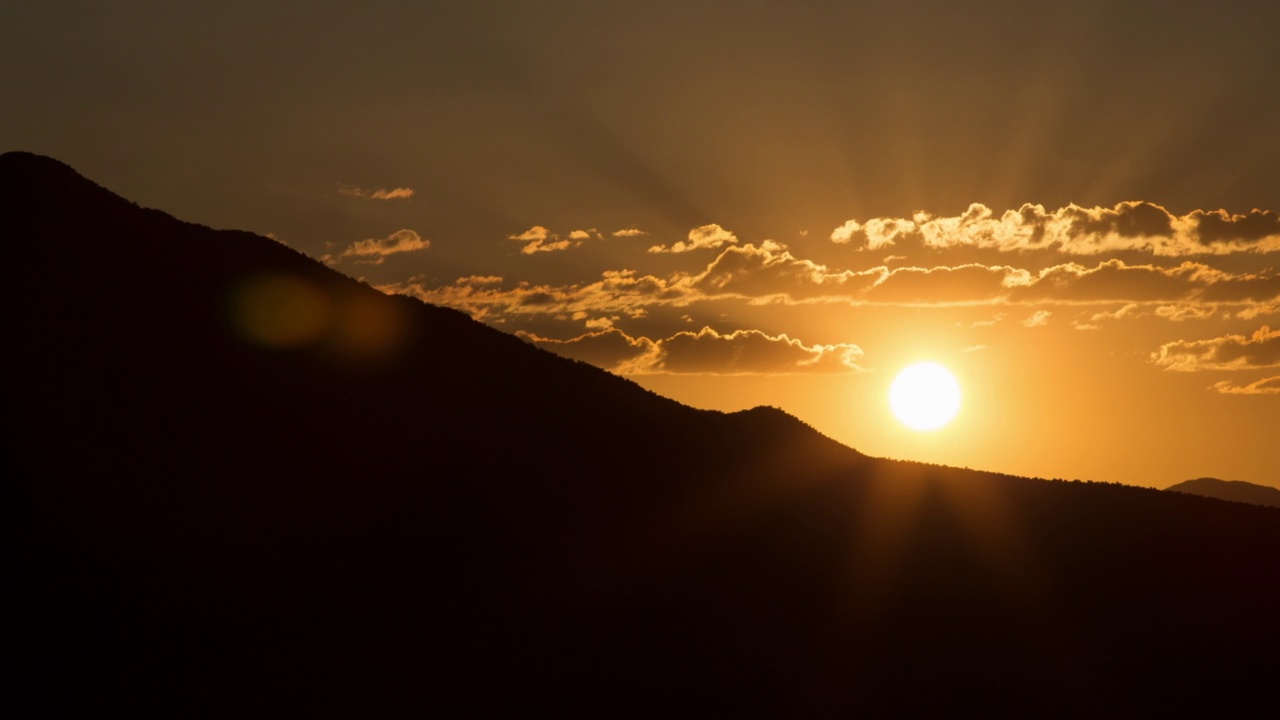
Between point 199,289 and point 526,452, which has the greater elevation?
point 199,289

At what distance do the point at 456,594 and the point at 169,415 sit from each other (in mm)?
13245

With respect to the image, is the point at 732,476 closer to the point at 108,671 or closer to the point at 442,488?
the point at 442,488

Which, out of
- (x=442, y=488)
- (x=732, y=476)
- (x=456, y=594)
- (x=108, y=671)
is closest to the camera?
(x=108, y=671)

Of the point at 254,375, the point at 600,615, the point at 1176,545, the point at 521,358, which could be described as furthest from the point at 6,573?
the point at 1176,545

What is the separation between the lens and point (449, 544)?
45312 mm

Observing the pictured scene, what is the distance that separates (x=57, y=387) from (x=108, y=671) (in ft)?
43.7

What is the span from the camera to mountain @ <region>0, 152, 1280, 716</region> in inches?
1535

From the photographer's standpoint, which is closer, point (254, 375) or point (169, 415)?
point (169, 415)

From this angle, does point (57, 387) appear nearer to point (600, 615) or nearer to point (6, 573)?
point (6, 573)

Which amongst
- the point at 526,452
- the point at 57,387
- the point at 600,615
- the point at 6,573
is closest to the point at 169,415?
the point at 57,387

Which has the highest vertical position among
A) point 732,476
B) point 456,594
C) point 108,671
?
point 732,476

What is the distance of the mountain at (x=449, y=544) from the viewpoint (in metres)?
39.0

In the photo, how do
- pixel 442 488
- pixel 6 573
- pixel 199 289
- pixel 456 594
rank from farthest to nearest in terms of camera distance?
pixel 199 289 < pixel 442 488 < pixel 456 594 < pixel 6 573

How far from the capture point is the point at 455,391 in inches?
2168
